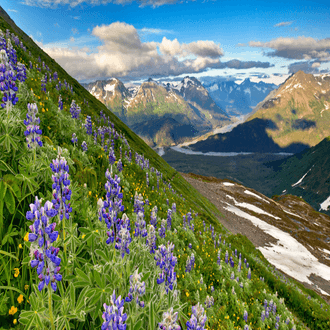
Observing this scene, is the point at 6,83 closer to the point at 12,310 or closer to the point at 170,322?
the point at 12,310

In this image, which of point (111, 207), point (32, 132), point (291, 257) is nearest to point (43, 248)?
point (111, 207)

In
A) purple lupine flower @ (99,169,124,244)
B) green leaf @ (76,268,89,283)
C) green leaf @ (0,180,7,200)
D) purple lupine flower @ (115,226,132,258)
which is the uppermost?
green leaf @ (0,180,7,200)

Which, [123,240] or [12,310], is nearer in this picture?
[12,310]

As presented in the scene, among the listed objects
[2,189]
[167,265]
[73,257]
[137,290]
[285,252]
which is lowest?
[285,252]

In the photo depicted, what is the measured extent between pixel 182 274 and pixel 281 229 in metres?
56.2

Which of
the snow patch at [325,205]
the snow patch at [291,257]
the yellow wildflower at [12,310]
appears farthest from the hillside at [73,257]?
the snow patch at [325,205]

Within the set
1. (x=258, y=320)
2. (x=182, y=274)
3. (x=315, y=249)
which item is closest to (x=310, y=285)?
(x=315, y=249)

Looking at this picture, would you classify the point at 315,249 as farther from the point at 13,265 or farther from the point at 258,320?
the point at 13,265

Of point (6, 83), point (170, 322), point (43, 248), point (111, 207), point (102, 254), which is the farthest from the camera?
point (6, 83)

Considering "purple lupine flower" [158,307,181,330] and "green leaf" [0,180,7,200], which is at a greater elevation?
"green leaf" [0,180,7,200]

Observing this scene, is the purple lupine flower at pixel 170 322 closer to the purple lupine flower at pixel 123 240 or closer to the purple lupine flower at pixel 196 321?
the purple lupine flower at pixel 196 321

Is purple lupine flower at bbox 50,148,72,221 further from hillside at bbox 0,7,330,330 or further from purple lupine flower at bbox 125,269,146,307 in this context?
purple lupine flower at bbox 125,269,146,307

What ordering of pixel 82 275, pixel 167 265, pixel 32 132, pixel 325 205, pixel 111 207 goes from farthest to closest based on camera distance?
pixel 325 205 < pixel 32 132 < pixel 167 265 < pixel 111 207 < pixel 82 275

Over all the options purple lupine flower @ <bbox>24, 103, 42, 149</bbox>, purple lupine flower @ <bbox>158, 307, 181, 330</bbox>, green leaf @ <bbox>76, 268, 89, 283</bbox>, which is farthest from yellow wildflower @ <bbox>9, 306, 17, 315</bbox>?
purple lupine flower @ <bbox>24, 103, 42, 149</bbox>
